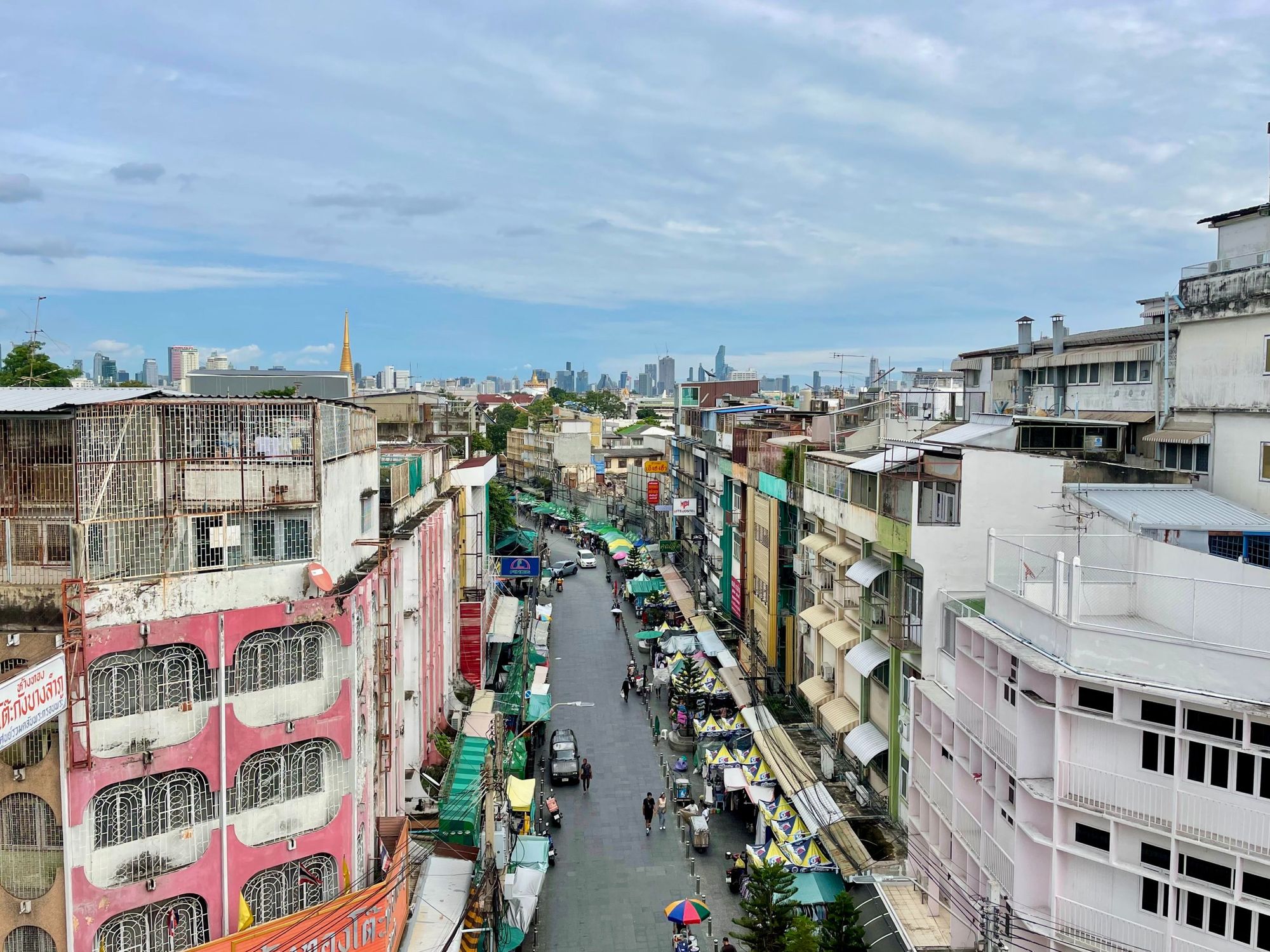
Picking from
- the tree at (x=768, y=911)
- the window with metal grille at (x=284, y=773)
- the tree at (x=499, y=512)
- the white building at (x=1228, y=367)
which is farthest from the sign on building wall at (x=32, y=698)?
the tree at (x=499, y=512)

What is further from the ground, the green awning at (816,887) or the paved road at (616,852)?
the green awning at (816,887)

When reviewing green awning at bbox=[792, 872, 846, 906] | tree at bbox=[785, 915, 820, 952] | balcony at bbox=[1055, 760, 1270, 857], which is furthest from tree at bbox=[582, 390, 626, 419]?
balcony at bbox=[1055, 760, 1270, 857]

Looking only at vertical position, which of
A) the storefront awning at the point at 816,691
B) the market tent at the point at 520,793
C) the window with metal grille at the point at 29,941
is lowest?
the market tent at the point at 520,793

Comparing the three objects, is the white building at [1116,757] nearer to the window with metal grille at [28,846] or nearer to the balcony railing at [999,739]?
the balcony railing at [999,739]

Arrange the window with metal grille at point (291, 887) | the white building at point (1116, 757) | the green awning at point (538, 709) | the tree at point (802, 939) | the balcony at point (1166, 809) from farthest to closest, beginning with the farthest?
the green awning at point (538, 709) → the tree at point (802, 939) → the window with metal grille at point (291, 887) → the white building at point (1116, 757) → the balcony at point (1166, 809)

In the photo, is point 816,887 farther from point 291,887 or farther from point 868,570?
point 291,887

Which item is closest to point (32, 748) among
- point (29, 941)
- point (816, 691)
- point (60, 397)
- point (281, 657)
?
point (29, 941)

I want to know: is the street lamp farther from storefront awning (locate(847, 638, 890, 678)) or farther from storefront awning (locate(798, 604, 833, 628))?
storefront awning (locate(847, 638, 890, 678))
